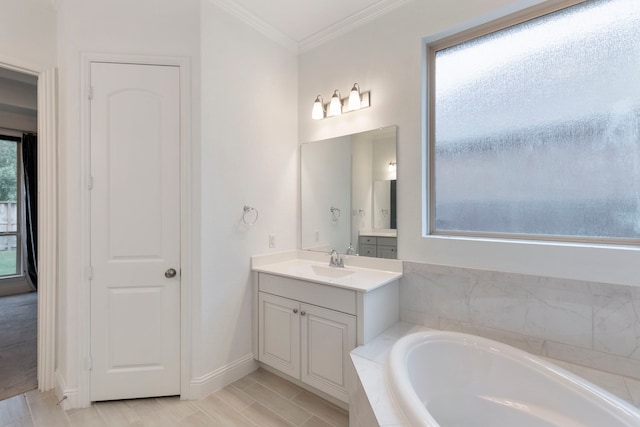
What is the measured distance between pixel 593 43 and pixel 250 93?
7.25ft

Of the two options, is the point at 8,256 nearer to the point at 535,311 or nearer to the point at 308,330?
the point at 308,330

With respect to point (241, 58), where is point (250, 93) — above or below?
below

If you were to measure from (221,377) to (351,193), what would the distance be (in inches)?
68.2

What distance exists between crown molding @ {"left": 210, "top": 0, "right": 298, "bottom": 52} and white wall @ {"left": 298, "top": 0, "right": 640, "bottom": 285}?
202mm

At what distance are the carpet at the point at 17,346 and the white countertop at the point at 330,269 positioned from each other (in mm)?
1852

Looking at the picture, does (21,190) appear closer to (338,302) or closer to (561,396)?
(338,302)

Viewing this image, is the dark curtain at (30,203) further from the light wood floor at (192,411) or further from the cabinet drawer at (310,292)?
the cabinet drawer at (310,292)

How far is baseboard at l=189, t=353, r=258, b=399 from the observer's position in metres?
2.03

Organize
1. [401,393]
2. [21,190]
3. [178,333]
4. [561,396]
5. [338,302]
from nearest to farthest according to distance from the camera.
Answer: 1. [401,393]
2. [561,396]
3. [338,302]
4. [178,333]
5. [21,190]

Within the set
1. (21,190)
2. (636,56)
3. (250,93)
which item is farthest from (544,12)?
(21,190)

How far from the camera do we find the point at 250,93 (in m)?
2.39

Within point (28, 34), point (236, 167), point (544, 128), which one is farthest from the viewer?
point (236, 167)

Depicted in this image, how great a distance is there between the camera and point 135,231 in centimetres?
198

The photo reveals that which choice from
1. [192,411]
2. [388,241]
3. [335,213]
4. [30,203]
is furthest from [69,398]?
[30,203]
